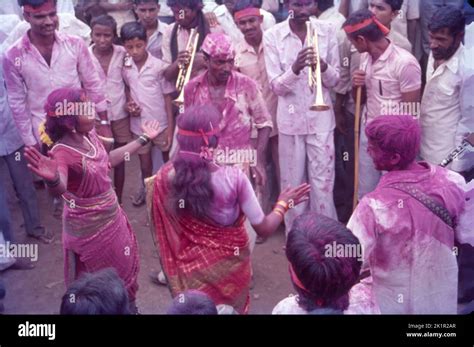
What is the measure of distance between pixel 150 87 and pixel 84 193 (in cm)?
188

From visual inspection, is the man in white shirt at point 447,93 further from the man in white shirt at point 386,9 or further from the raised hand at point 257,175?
the raised hand at point 257,175

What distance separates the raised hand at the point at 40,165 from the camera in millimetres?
Answer: 3316

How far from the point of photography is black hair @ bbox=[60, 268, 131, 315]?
2695 mm

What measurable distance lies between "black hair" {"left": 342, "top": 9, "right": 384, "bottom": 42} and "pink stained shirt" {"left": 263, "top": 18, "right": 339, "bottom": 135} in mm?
396

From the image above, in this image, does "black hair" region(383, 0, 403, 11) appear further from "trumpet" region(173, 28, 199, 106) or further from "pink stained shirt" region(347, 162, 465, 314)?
"pink stained shirt" region(347, 162, 465, 314)

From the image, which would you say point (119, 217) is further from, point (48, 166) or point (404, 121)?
point (404, 121)

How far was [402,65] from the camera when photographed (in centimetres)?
448

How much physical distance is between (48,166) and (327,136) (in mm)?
2290

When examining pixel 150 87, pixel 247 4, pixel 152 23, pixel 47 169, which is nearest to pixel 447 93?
pixel 247 4

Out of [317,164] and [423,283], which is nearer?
[423,283]

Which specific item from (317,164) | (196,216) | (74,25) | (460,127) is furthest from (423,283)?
(74,25)

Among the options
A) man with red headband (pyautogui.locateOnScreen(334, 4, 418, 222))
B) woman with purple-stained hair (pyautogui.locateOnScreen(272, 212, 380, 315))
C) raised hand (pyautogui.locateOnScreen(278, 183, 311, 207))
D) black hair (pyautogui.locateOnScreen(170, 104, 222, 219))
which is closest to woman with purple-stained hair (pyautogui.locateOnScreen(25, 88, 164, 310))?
black hair (pyautogui.locateOnScreen(170, 104, 222, 219))

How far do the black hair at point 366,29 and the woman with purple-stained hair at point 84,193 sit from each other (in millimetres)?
1872

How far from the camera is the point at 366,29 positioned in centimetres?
452
